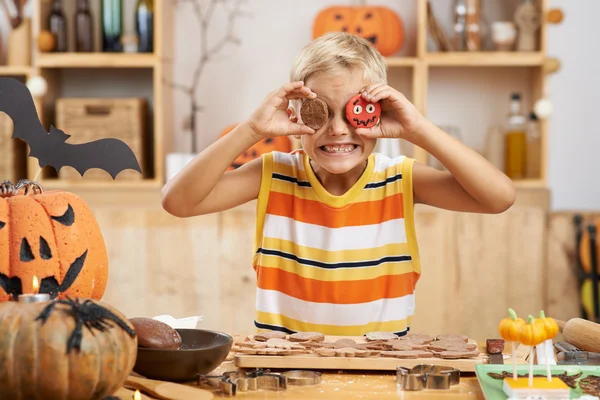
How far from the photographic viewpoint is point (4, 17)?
3143 mm

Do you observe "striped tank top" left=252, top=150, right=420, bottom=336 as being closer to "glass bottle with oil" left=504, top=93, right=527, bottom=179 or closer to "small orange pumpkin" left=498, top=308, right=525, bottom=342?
"small orange pumpkin" left=498, top=308, right=525, bottom=342

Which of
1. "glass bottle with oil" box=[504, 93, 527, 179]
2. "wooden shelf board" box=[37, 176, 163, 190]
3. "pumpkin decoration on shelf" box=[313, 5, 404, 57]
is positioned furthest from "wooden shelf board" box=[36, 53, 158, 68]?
"glass bottle with oil" box=[504, 93, 527, 179]

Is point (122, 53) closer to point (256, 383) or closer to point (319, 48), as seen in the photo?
point (319, 48)

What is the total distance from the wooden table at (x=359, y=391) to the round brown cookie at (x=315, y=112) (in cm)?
47

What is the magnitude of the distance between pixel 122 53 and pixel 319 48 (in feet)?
5.54

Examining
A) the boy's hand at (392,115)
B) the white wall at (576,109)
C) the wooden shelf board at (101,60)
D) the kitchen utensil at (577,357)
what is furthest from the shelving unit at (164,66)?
the kitchen utensil at (577,357)

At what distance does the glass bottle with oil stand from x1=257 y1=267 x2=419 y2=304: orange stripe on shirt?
1516mm

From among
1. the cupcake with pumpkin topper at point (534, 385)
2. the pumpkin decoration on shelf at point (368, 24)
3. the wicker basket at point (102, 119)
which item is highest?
the pumpkin decoration on shelf at point (368, 24)

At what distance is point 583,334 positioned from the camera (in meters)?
1.15

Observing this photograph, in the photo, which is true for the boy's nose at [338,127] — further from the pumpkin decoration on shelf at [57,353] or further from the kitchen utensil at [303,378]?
the pumpkin decoration on shelf at [57,353]

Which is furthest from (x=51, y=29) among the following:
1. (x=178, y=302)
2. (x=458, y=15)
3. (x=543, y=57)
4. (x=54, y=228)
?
(x=54, y=228)

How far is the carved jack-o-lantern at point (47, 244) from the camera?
103cm

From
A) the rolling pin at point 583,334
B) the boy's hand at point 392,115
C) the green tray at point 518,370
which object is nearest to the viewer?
the green tray at point 518,370

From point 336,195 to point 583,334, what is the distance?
1.87ft
